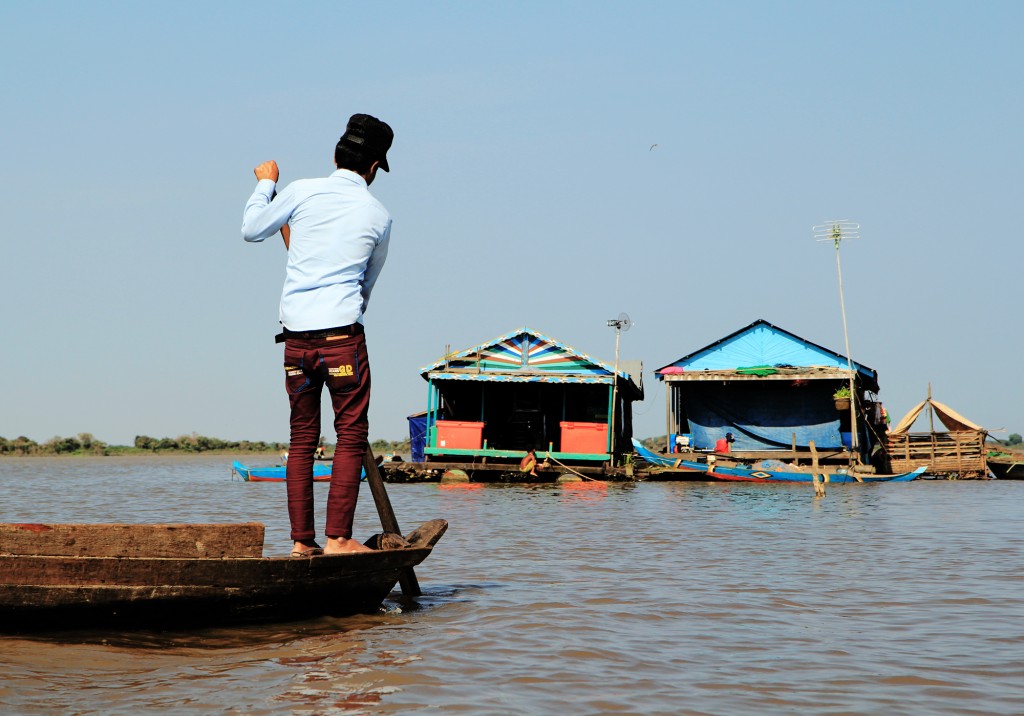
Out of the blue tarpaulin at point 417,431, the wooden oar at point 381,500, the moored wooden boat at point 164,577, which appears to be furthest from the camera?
the blue tarpaulin at point 417,431

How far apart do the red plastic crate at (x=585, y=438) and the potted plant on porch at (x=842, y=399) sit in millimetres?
6340

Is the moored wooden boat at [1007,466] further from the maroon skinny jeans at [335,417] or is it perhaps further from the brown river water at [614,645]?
the maroon skinny jeans at [335,417]

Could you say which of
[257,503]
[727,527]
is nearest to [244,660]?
[727,527]

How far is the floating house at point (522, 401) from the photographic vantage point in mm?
26656

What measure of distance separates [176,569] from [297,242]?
61.7 inches

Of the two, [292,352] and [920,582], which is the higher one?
[292,352]

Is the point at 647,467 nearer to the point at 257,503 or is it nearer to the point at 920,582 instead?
the point at 257,503

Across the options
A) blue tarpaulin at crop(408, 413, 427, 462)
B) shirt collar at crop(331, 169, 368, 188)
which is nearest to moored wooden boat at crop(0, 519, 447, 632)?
shirt collar at crop(331, 169, 368, 188)

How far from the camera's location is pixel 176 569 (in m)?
4.27

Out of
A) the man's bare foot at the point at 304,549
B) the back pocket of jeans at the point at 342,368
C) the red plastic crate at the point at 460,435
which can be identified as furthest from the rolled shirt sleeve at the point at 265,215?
the red plastic crate at the point at 460,435

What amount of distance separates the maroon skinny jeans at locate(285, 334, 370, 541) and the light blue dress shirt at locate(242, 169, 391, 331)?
13 centimetres

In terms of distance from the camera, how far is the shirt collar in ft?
15.9

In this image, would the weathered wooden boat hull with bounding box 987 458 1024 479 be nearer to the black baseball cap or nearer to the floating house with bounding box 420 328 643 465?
the floating house with bounding box 420 328 643 465

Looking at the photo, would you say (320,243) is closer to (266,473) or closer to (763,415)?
(266,473)
